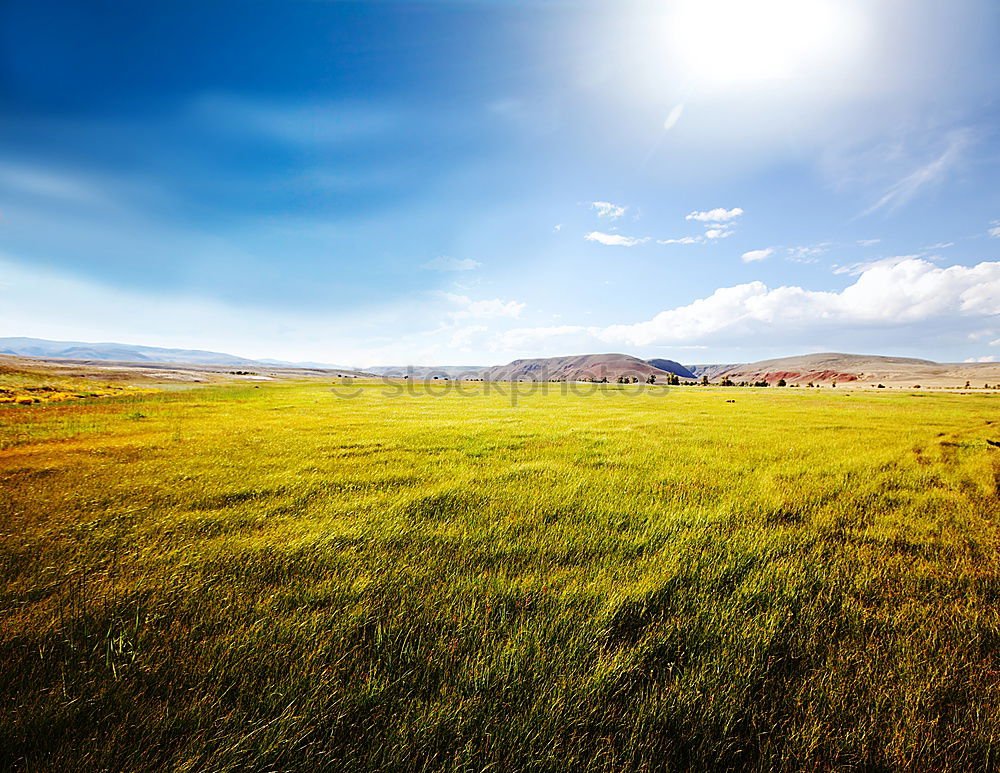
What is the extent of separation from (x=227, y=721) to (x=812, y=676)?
3.93 metres

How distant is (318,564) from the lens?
388 centimetres

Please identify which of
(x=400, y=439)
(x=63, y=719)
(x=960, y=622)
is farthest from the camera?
(x=400, y=439)

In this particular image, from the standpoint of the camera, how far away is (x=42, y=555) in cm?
390

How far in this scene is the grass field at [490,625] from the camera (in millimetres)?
2088

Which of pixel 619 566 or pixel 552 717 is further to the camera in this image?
pixel 619 566

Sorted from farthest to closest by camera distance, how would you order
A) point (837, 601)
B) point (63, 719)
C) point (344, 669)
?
point (837, 601) < point (344, 669) < point (63, 719)

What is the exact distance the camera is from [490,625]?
2.94 meters

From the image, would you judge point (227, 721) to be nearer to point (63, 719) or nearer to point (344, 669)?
point (344, 669)

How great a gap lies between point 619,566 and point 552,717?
6.57 feet

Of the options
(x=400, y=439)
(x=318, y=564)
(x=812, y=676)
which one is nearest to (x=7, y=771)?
(x=318, y=564)

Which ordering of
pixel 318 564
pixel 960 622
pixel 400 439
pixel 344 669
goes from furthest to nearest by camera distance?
pixel 400 439, pixel 318 564, pixel 960 622, pixel 344 669

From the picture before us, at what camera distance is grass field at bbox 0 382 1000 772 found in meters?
2.09

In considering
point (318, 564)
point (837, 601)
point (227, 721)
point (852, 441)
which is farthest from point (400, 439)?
point (852, 441)

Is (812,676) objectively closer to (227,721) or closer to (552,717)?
(552,717)
